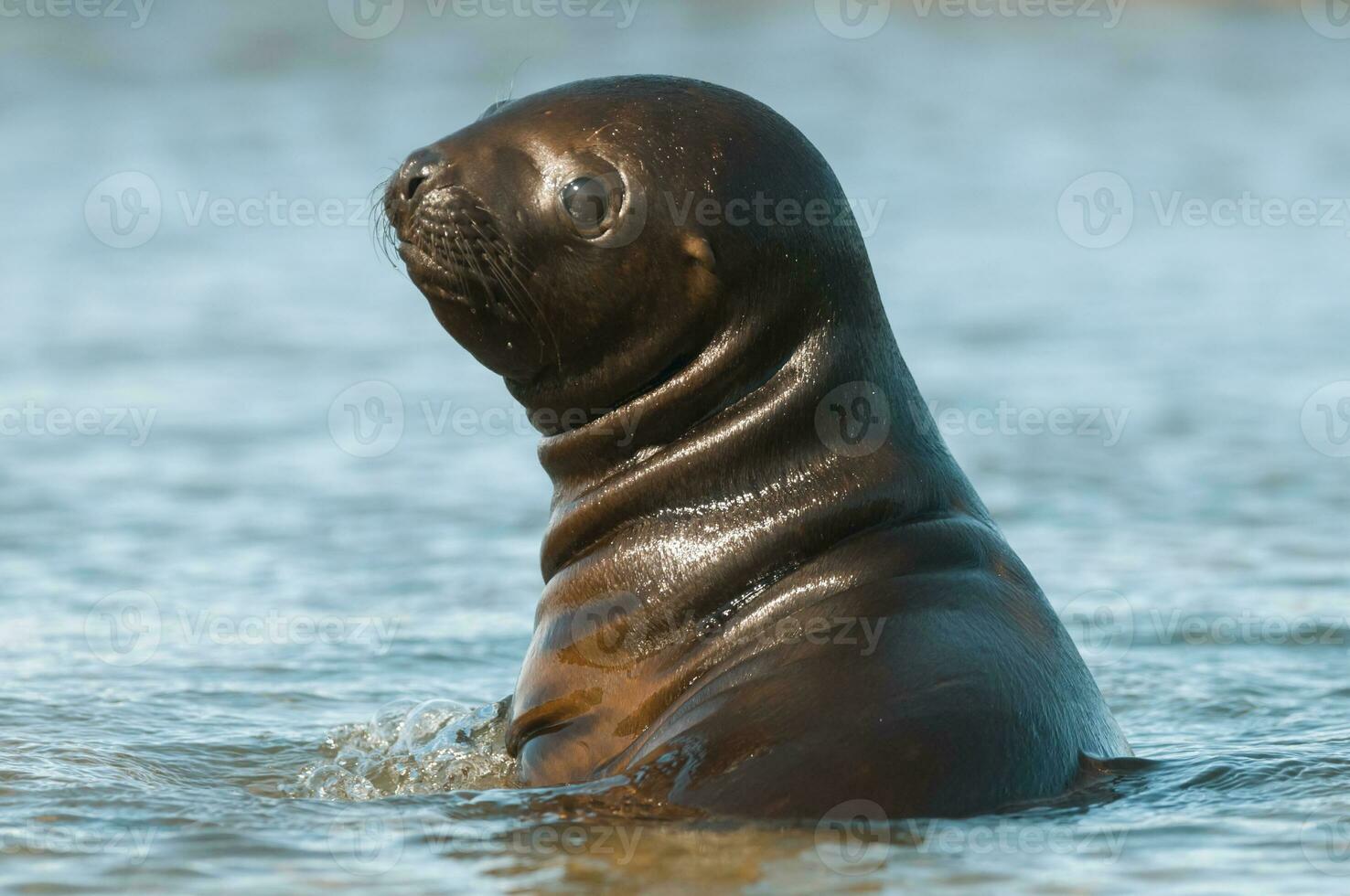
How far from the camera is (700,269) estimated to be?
6.01 meters

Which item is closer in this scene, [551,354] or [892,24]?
[551,354]

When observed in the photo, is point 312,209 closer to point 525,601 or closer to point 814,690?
point 525,601

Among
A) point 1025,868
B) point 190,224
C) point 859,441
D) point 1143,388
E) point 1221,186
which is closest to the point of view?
point 1025,868

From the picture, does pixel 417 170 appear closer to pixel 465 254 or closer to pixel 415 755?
pixel 465 254

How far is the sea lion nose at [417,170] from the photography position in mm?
6172

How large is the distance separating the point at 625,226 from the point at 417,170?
0.68m

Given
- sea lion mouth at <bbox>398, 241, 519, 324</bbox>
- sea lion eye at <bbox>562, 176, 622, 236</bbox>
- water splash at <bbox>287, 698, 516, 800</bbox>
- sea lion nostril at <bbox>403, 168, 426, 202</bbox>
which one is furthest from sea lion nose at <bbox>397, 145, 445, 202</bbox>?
water splash at <bbox>287, 698, 516, 800</bbox>

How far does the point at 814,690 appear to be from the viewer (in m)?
5.33

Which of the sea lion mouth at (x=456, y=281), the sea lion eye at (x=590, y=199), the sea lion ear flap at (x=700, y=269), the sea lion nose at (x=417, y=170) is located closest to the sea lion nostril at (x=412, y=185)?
the sea lion nose at (x=417, y=170)

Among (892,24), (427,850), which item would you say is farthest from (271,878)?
(892,24)

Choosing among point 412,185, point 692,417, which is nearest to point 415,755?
point 692,417

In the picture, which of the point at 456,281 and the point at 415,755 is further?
the point at 415,755

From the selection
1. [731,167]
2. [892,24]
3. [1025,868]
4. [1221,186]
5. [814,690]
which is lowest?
[1025,868]

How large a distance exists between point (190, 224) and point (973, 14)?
16324mm
